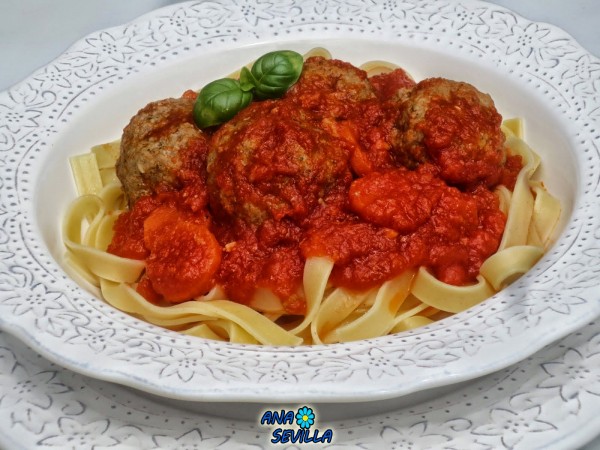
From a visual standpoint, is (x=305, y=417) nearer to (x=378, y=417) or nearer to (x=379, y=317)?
(x=378, y=417)

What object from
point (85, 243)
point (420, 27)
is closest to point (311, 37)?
point (420, 27)

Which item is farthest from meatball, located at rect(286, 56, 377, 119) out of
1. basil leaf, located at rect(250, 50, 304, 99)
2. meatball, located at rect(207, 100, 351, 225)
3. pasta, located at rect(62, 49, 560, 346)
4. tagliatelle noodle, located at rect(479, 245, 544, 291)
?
tagliatelle noodle, located at rect(479, 245, 544, 291)

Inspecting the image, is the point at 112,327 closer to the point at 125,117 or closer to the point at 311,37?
the point at 125,117

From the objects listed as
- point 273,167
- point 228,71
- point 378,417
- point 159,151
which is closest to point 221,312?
point 273,167

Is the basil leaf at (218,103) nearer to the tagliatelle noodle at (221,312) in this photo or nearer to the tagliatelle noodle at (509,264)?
the tagliatelle noodle at (221,312)

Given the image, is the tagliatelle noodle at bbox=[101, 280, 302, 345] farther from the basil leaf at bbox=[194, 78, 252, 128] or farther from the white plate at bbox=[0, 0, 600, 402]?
the basil leaf at bbox=[194, 78, 252, 128]

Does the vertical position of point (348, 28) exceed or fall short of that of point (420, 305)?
it exceeds it
